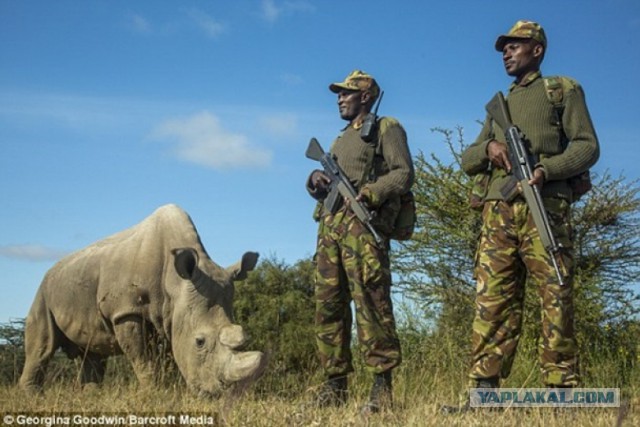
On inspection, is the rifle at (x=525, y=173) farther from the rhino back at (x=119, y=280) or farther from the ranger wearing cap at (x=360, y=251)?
the rhino back at (x=119, y=280)

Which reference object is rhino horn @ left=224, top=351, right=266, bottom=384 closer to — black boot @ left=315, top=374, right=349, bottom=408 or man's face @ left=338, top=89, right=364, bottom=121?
black boot @ left=315, top=374, right=349, bottom=408

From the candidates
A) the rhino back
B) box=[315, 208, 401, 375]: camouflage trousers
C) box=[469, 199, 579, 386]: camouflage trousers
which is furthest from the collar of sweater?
the rhino back

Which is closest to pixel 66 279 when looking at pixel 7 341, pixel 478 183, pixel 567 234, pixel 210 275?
pixel 210 275

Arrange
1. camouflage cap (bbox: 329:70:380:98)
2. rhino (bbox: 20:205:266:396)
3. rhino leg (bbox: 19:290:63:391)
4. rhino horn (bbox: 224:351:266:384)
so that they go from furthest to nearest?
rhino leg (bbox: 19:290:63:391) < rhino (bbox: 20:205:266:396) < rhino horn (bbox: 224:351:266:384) < camouflage cap (bbox: 329:70:380:98)

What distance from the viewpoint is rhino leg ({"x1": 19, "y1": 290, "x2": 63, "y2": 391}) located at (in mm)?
9617

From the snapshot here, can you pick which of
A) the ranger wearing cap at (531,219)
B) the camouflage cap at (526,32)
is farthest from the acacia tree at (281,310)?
the camouflage cap at (526,32)

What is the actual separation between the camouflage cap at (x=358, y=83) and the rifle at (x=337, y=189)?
0.52m

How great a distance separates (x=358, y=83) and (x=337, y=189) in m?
0.92

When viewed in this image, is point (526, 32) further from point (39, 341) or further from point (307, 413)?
point (39, 341)

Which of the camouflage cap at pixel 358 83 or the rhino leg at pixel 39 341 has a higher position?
the camouflage cap at pixel 358 83

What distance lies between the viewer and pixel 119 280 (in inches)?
342

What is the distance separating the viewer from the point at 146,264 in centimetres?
855

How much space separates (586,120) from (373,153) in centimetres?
169

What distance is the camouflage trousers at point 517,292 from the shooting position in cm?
536
